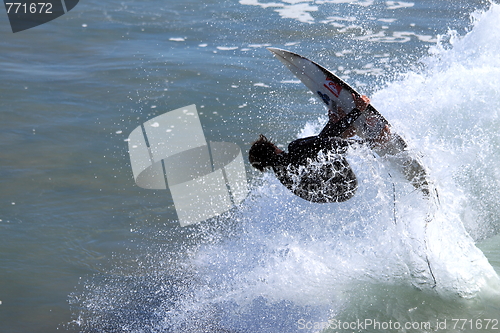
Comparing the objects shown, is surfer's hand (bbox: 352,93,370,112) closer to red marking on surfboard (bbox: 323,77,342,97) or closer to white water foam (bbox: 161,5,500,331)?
red marking on surfboard (bbox: 323,77,342,97)

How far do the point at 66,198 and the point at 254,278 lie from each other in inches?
114

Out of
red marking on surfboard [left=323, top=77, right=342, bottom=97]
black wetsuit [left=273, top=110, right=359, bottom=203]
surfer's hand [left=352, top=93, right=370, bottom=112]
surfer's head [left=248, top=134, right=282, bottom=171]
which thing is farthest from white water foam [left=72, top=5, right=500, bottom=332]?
surfer's head [left=248, top=134, right=282, bottom=171]

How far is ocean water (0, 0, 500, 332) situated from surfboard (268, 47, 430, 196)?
0.39 ft

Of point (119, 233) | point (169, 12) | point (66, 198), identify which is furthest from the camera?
point (169, 12)

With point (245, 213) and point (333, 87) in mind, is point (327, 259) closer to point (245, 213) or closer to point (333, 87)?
point (245, 213)

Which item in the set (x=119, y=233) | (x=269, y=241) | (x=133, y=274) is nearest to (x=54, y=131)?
(x=119, y=233)

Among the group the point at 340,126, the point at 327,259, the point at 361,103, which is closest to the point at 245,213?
the point at 327,259

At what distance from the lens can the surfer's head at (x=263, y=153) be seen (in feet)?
15.5

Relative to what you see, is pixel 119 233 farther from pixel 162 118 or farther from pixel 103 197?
pixel 162 118

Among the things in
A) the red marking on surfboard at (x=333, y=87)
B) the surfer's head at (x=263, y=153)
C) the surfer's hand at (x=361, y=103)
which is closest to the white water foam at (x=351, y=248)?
the surfer's hand at (x=361, y=103)

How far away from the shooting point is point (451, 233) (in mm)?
5211

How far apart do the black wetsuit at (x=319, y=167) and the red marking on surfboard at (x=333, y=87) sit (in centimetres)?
32

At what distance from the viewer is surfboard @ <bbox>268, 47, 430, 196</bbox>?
5105 millimetres

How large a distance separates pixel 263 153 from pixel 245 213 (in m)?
1.71
